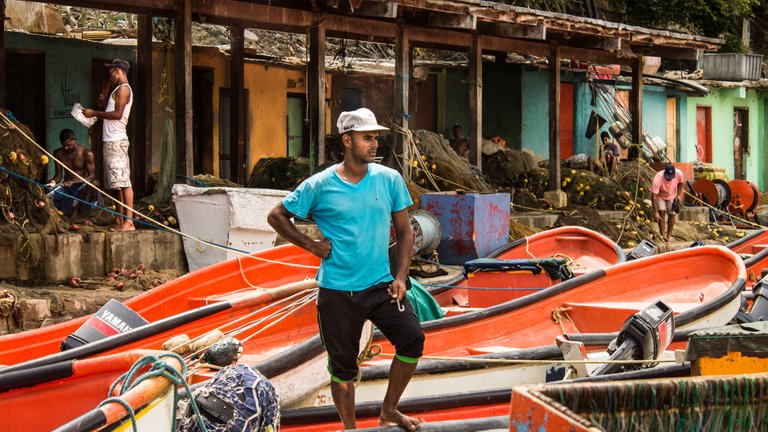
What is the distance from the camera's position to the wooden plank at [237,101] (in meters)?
16.7

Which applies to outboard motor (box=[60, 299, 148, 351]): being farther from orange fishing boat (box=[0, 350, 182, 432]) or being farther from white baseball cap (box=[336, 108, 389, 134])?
white baseball cap (box=[336, 108, 389, 134])

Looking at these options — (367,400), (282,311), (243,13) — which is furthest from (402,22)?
(367,400)

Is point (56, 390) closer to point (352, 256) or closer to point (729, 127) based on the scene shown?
point (352, 256)

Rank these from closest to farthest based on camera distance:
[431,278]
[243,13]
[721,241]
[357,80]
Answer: [431,278] < [243,13] < [721,241] < [357,80]

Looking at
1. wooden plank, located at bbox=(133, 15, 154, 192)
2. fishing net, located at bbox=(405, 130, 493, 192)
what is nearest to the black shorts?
wooden plank, located at bbox=(133, 15, 154, 192)

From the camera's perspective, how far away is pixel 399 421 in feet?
18.6

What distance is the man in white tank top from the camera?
38.0ft

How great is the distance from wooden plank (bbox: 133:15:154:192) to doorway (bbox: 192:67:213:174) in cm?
245

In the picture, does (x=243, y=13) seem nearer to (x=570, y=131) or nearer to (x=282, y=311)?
(x=282, y=311)

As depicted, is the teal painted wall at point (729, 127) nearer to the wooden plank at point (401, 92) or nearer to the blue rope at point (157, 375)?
the wooden plank at point (401, 92)

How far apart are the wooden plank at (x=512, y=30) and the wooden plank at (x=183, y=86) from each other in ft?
18.2

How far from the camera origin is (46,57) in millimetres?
15523

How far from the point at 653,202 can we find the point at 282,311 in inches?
447

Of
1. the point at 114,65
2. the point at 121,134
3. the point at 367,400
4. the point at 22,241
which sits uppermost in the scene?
the point at 114,65
